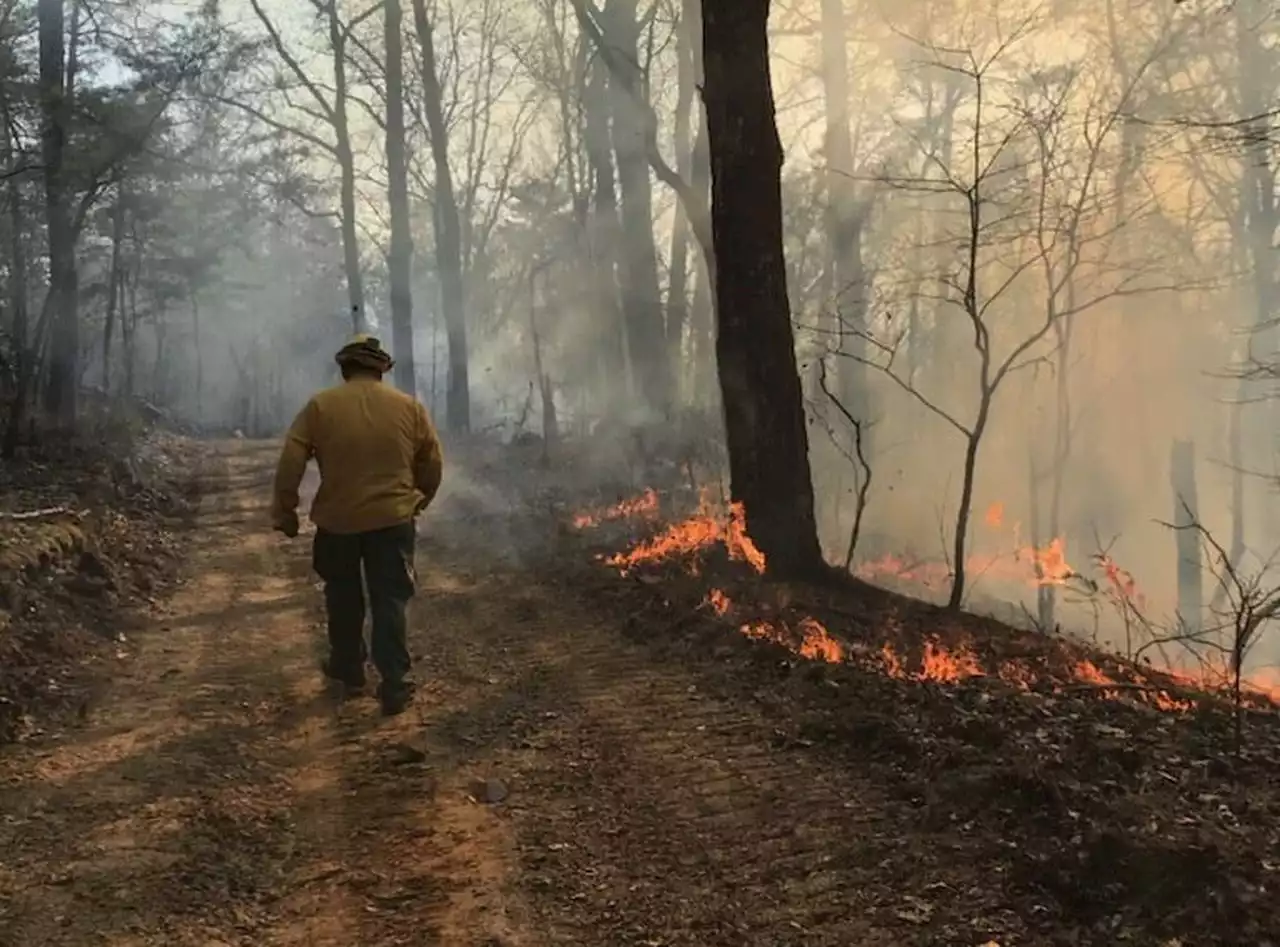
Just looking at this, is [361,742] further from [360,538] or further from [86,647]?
[86,647]

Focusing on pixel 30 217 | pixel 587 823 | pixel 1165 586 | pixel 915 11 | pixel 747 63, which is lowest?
pixel 1165 586

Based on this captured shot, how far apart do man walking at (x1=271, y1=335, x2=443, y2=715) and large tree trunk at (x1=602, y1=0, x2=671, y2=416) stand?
13.3 m

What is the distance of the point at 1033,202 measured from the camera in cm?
1797

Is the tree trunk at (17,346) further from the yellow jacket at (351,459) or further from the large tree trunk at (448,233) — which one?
the large tree trunk at (448,233)

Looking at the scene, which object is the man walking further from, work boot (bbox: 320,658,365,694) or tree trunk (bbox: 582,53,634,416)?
tree trunk (bbox: 582,53,634,416)

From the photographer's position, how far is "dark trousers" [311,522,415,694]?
6.08 metres

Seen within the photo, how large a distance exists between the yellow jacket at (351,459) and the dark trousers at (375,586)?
109 millimetres

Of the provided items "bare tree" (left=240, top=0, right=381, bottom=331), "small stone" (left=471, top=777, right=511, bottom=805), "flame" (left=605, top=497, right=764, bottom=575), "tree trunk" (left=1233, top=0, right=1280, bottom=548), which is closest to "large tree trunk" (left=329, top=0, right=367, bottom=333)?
"bare tree" (left=240, top=0, right=381, bottom=331)

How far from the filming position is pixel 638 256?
2014cm

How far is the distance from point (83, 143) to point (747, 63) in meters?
11.4

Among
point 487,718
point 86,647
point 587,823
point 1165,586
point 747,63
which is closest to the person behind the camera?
point 587,823

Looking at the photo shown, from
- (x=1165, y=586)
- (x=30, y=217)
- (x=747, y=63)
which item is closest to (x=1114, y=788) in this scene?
(x=747, y=63)

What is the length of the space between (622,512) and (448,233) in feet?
55.3

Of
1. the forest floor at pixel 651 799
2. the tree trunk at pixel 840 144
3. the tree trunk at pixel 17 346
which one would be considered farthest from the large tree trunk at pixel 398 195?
the forest floor at pixel 651 799
